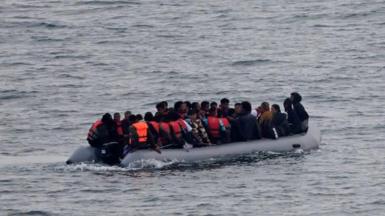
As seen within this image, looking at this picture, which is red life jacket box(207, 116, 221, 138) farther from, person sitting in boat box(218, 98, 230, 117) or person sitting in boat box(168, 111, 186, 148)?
person sitting in boat box(218, 98, 230, 117)

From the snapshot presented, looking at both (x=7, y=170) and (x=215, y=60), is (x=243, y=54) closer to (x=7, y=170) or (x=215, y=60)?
(x=215, y=60)

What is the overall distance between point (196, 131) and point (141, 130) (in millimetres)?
1875

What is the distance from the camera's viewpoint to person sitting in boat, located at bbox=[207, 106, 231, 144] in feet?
128

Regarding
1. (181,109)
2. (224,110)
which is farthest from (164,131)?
(224,110)

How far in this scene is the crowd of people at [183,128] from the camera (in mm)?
37719

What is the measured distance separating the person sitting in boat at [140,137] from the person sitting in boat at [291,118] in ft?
15.9

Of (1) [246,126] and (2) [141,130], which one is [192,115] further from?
(2) [141,130]

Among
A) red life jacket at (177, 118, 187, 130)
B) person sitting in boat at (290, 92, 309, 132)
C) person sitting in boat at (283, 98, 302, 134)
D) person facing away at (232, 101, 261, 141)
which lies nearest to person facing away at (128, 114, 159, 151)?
red life jacket at (177, 118, 187, 130)

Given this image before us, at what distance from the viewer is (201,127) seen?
38562 mm

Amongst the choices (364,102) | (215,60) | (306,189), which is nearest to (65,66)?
(215,60)

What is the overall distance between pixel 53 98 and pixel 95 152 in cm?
1576

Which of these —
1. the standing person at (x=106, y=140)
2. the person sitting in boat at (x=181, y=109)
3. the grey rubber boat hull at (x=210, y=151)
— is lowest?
the grey rubber boat hull at (x=210, y=151)

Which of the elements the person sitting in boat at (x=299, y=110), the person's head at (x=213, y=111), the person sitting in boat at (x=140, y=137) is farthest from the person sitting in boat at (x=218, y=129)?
the person sitting in boat at (x=299, y=110)

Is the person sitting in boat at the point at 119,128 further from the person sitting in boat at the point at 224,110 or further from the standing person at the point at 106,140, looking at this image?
the person sitting in boat at the point at 224,110
